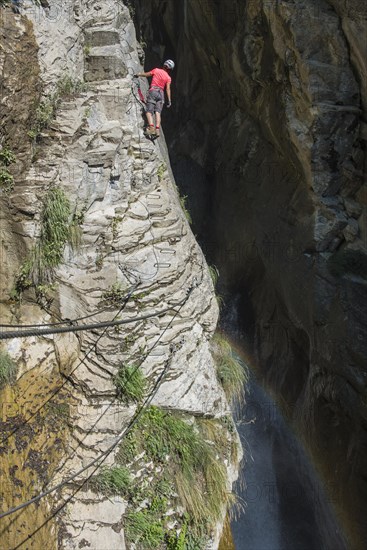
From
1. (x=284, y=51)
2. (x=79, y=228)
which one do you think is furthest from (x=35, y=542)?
(x=284, y=51)

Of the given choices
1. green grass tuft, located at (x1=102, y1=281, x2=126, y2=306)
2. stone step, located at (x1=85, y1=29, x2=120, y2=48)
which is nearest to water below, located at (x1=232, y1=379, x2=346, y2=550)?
green grass tuft, located at (x1=102, y1=281, x2=126, y2=306)

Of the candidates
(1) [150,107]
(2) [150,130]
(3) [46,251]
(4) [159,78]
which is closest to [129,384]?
(3) [46,251]

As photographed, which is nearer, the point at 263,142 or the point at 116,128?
the point at 116,128

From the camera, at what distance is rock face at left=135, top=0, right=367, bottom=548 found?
313 inches

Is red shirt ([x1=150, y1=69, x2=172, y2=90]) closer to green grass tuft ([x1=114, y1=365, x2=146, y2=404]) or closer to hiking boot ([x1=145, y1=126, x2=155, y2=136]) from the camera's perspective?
hiking boot ([x1=145, y1=126, x2=155, y2=136])

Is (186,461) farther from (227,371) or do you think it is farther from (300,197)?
(300,197)

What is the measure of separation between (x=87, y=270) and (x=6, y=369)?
1.44 metres

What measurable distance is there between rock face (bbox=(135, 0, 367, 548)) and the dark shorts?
2.87 m

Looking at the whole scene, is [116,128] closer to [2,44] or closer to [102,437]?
[2,44]

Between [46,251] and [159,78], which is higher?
[159,78]

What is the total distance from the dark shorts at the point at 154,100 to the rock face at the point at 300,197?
2865 mm

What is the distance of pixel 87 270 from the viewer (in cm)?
577

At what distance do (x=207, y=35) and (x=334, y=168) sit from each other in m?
4.93

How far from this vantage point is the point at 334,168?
27.5 feet
